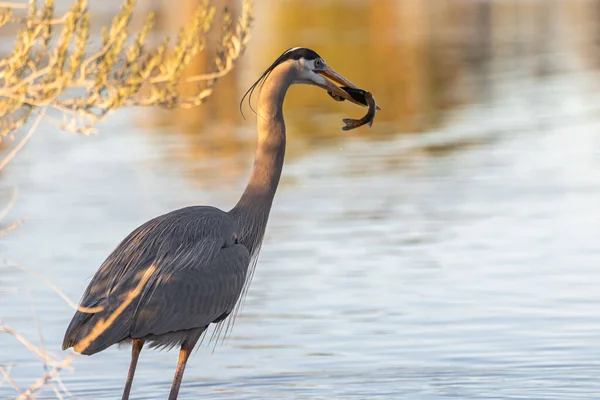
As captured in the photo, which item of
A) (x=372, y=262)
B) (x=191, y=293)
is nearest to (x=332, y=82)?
(x=191, y=293)

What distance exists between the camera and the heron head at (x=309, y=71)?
319 inches

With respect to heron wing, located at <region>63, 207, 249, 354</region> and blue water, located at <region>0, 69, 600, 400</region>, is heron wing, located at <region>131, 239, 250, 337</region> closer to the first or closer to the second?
heron wing, located at <region>63, 207, 249, 354</region>

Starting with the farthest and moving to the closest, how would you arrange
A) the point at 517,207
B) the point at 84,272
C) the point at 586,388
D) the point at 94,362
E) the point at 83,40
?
the point at 517,207, the point at 84,272, the point at 94,362, the point at 586,388, the point at 83,40

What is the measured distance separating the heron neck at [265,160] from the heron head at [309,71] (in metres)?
0.06

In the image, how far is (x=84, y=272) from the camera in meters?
11.6

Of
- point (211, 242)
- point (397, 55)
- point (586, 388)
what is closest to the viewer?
point (211, 242)

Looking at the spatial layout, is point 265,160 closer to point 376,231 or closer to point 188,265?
point 188,265

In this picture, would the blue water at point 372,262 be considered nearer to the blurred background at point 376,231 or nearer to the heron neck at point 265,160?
the blurred background at point 376,231

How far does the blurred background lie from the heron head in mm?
1933

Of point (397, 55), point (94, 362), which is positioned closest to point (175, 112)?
point (397, 55)

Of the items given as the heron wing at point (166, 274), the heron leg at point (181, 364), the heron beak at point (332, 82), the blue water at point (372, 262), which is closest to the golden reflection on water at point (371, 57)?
the blue water at point (372, 262)

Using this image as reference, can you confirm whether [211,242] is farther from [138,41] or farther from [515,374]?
[515,374]

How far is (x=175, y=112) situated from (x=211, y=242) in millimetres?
15738

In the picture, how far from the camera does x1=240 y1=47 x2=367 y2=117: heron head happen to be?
26.6 ft
